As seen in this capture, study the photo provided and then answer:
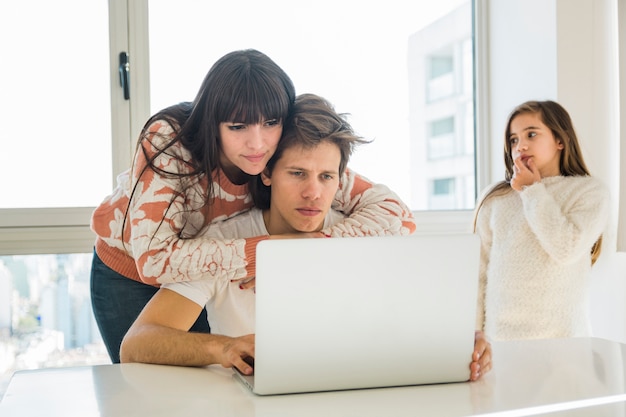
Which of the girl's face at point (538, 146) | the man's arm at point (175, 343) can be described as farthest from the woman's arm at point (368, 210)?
the girl's face at point (538, 146)

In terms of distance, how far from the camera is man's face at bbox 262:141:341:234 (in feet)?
5.71

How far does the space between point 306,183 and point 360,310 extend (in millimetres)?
749

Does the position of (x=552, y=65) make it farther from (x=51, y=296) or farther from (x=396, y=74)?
(x=51, y=296)

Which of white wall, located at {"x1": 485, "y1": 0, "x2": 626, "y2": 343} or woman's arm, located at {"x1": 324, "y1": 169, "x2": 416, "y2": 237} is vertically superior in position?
white wall, located at {"x1": 485, "y1": 0, "x2": 626, "y2": 343}

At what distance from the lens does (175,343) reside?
1.33 meters

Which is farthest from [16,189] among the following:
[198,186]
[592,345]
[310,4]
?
[592,345]

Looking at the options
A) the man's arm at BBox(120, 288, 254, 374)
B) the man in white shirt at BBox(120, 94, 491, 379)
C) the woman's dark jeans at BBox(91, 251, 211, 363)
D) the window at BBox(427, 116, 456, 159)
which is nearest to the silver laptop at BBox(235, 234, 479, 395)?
the man's arm at BBox(120, 288, 254, 374)

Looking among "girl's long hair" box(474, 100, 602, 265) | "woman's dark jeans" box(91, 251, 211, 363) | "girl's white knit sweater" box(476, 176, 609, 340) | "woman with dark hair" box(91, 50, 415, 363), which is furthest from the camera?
"girl's long hair" box(474, 100, 602, 265)

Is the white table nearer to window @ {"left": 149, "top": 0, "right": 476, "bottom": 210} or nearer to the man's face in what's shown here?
the man's face

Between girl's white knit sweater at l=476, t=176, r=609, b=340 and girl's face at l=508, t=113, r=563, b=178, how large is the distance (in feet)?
0.21

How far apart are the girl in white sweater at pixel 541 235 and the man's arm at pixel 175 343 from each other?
4.29 ft

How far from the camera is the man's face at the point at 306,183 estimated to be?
1740mm

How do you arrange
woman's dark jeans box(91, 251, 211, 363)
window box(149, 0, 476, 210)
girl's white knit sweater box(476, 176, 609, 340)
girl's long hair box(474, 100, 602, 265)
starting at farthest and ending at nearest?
window box(149, 0, 476, 210), girl's long hair box(474, 100, 602, 265), girl's white knit sweater box(476, 176, 609, 340), woman's dark jeans box(91, 251, 211, 363)

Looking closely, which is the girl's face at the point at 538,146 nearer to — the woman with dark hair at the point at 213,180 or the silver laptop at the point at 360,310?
the woman with dark hair at the point at 213,180
